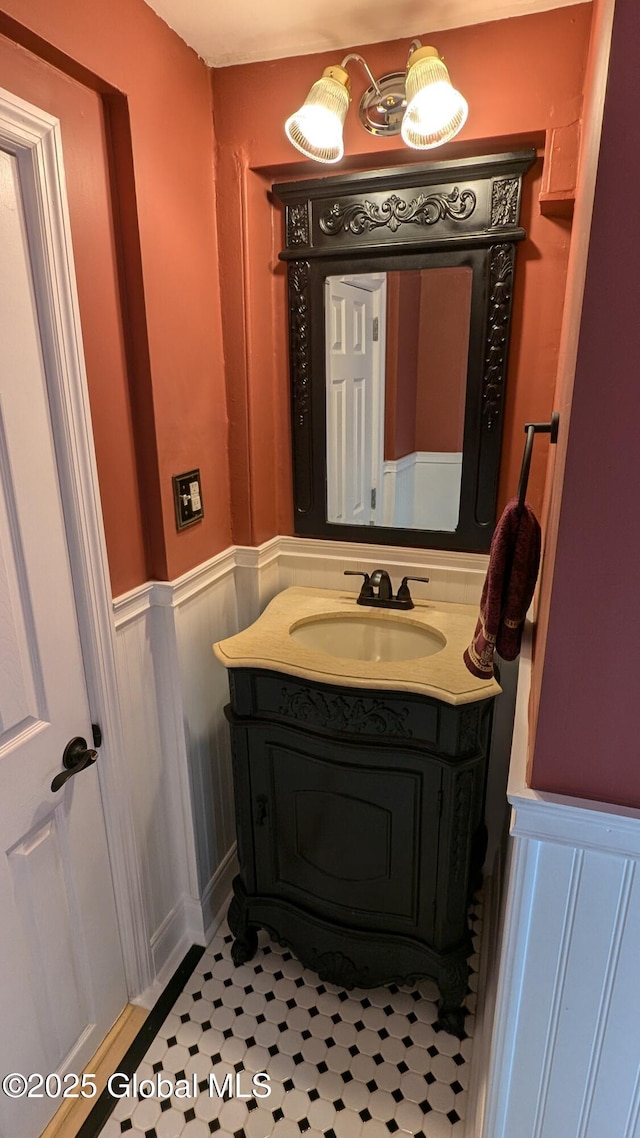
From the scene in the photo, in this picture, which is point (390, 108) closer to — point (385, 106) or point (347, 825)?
point (385, 106)

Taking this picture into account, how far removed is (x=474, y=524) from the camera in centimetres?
164

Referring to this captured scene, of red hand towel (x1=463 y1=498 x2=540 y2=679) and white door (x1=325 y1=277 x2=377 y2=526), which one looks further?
white door (x1=325 y1=277 x2=377 y2=526)

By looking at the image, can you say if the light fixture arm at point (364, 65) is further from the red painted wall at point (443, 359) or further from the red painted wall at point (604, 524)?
the red painted wall at point (604, 524)

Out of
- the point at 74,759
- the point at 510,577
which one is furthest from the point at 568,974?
the point at 74,759

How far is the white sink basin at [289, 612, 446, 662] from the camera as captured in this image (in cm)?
164

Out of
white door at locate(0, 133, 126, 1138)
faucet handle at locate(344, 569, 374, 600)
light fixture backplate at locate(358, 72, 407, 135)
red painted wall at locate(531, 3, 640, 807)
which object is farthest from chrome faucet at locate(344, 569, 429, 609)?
light fixture backplate at locate(358, 72, 407, 135)

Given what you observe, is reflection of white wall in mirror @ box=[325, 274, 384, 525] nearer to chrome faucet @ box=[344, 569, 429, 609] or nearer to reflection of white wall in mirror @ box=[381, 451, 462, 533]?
reflection of white wall in mirror @ box=[381, 451, 462, 533]

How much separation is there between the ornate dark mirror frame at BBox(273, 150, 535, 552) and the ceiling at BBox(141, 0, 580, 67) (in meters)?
0.25

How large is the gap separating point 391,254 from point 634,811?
1.34 m

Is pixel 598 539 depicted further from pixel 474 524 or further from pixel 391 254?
pixel 391 254

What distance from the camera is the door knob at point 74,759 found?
1218 mm

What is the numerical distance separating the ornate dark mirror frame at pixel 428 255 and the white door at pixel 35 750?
75cm

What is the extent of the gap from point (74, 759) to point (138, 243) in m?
1.04

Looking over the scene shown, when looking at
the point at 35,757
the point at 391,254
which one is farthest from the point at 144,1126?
the point at 391,254
